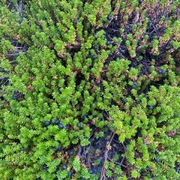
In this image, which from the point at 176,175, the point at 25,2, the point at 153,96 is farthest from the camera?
the point at 25,2

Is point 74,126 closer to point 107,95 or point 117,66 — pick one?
point 107,95

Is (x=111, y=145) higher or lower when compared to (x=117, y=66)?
lower

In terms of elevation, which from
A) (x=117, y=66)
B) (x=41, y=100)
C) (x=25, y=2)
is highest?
(x=25, y=2)

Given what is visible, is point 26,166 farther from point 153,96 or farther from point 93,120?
point 153,96

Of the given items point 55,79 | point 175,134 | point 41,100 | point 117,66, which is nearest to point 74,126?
point 41,100

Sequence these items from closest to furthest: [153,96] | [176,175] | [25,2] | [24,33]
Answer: [176,175] → [153,96] → [24,33] → [25,2]

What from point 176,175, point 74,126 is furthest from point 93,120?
point 176,175

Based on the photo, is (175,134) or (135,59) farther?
(135,59)
